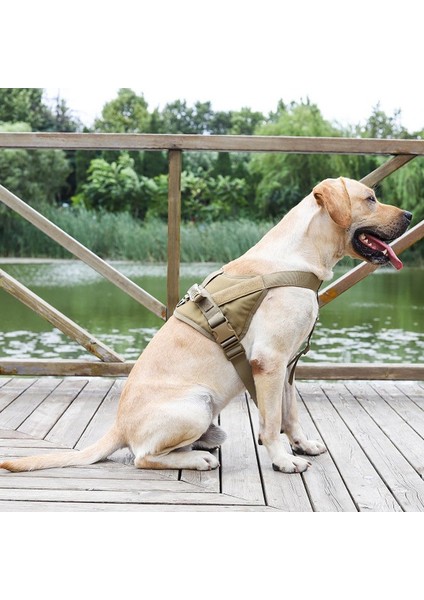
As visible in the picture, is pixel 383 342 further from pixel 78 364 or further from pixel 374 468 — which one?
pixel 374 468

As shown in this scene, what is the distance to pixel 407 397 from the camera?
408cm

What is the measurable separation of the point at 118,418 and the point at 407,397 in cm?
193

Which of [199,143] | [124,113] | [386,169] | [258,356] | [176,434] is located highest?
[124,113]

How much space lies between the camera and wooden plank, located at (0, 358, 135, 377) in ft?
13.5

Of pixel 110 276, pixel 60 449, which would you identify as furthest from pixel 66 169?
pixel 60 449

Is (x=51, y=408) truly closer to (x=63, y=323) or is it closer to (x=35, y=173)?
(x=63, y=323)

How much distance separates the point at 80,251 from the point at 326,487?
2.04 m

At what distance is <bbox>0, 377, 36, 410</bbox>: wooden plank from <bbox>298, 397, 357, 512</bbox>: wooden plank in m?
1.69

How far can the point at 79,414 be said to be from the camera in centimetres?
363

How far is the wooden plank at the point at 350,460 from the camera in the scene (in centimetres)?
250

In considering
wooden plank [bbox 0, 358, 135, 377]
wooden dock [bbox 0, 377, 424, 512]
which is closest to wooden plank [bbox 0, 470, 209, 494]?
wooden dock [bbox 0, 377, 424, 512]

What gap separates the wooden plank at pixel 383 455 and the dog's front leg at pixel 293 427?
0.75 ft

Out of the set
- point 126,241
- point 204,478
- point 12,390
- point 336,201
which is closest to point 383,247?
point 336,201

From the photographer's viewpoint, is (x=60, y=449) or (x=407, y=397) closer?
(x=60, y=449)
